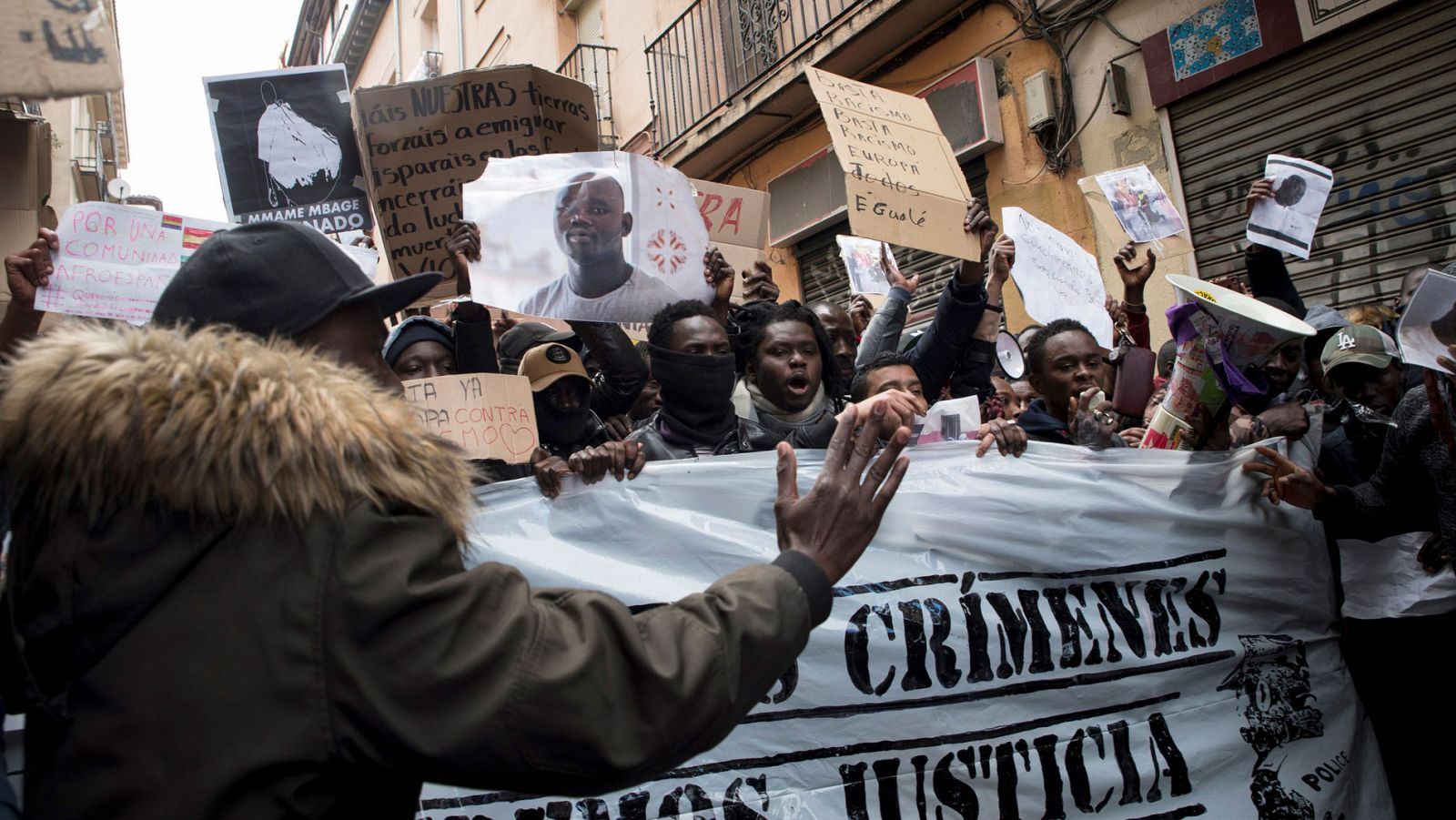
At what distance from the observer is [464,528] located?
1.27m

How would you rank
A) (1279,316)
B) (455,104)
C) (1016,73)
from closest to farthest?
(1279,316), (455,104), (1016,73)

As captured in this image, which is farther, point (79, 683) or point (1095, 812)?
point (1095, 812)

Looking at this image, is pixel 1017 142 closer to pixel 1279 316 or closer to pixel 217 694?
pixel 1279 316

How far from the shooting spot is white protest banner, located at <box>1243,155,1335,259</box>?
3.40m

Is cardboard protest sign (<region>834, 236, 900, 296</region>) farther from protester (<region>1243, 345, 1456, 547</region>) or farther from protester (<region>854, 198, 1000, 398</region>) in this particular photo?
protester (<region>1243, 345, 1456, 547</region>)

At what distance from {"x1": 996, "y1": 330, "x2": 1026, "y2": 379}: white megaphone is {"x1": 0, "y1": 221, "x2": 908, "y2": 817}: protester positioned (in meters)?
3.27

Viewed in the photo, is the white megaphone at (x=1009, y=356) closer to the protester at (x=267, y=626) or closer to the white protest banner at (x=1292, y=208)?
the white protest banner at (x=1292, y=208)

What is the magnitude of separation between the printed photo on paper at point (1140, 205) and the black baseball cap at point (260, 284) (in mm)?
3327

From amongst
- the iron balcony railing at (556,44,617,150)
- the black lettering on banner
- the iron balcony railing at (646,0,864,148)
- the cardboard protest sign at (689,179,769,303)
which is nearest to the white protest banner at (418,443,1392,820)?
the black lettering on banner

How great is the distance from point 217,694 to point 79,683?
0.15 metres

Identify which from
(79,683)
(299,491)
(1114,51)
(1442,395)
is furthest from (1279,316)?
(1114,51)

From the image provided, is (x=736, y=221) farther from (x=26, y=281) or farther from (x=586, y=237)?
(x=26, y=281)

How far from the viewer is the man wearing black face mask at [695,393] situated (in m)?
3.11

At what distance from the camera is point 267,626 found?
1.07 metres
